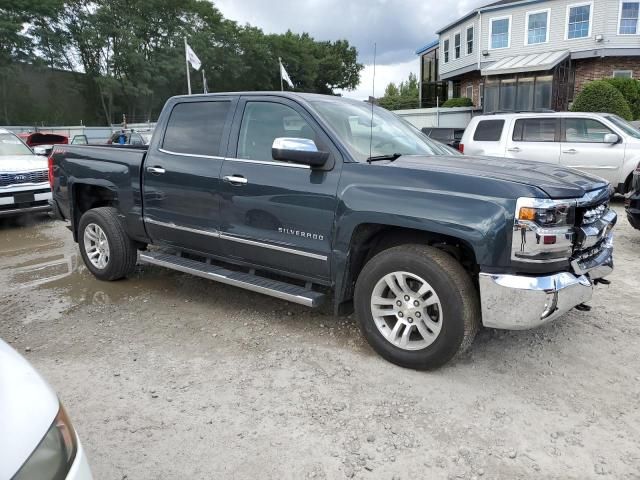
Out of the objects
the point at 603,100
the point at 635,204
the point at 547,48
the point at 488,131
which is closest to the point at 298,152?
the point at 635,204

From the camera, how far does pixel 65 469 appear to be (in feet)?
5.19

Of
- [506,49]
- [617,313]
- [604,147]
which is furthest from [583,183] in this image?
[506,49]

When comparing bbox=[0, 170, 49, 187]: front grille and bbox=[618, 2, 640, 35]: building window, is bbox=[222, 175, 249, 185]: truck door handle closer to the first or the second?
bbox=[0, 170, 49, 187]: front grille

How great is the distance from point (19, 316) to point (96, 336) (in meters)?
1.03

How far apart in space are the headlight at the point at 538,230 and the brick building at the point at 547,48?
21.6 metres

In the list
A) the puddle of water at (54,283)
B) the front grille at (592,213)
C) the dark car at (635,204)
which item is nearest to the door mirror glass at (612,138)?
the dark car at (635,204)

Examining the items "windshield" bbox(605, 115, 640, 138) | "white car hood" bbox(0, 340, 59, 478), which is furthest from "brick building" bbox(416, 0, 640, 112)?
"white car hood" bbox(0, 340, 59, 478)

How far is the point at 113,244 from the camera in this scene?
17.1ft

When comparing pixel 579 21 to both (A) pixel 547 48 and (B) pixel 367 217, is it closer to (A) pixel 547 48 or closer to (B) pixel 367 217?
(A) pixel 547 48

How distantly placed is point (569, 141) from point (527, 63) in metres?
16.9

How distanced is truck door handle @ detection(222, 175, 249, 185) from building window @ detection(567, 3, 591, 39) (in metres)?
26.0

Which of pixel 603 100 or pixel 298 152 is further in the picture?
pixel 603 100

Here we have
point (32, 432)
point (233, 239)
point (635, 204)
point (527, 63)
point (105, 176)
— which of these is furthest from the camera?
point (527, 63)

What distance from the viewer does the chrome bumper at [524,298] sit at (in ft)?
9.92
